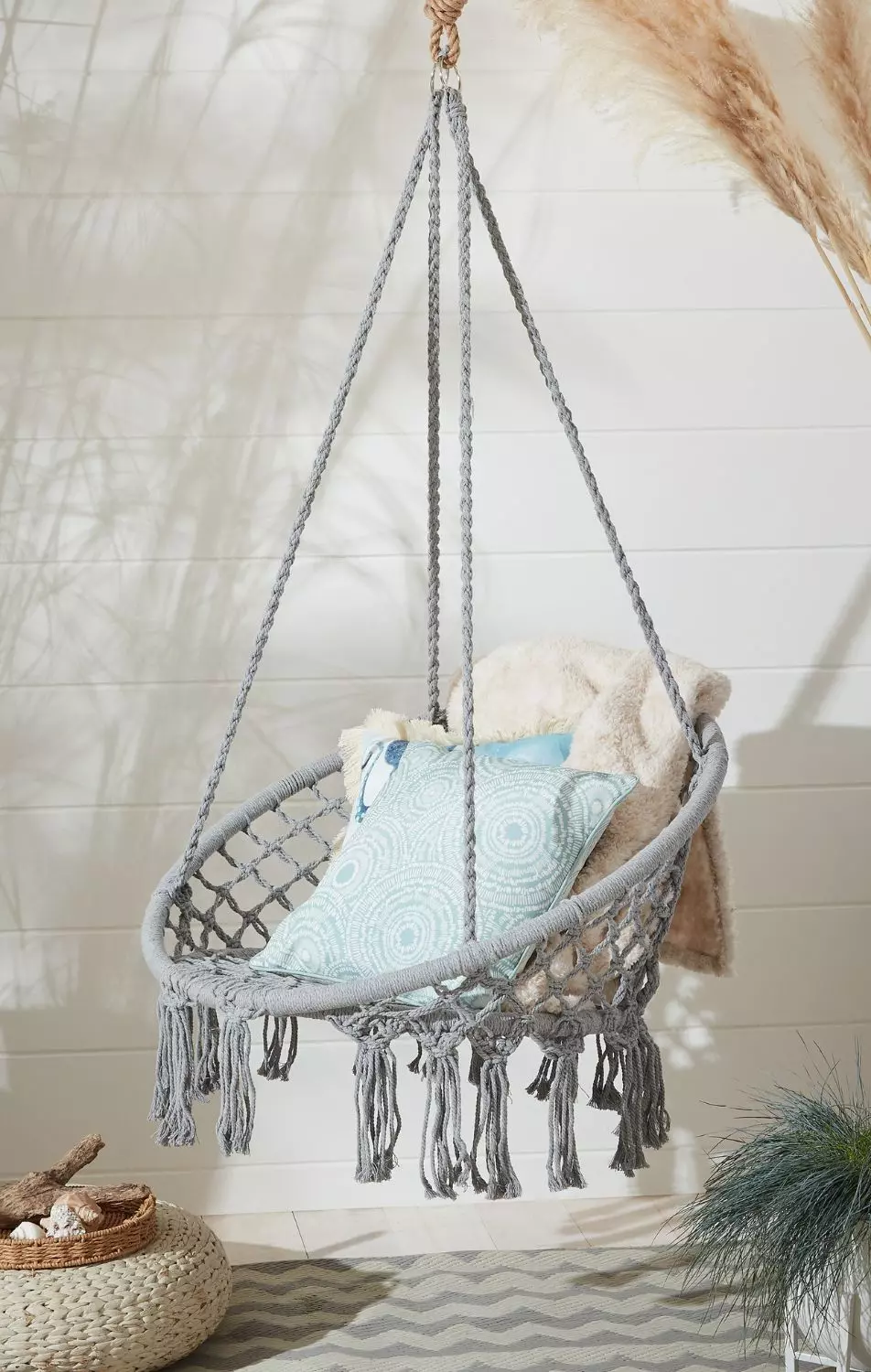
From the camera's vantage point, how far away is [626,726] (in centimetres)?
196

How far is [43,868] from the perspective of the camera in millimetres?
2551

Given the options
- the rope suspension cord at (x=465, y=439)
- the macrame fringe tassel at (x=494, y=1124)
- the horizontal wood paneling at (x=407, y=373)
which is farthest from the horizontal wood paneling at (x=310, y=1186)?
the horizontal wood paneling at (x=407, y=373)

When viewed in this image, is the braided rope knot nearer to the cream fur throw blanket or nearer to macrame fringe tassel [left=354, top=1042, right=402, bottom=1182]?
the cream fur throw blanket

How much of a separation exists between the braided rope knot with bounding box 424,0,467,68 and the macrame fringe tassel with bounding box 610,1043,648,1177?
1235 mm

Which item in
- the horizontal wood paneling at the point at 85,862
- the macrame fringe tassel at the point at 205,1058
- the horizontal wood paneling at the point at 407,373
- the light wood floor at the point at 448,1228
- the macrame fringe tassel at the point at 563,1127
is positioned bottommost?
the light wood floor at the point at 448,1228

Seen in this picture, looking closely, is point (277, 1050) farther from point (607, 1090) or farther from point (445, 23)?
point (445, 23)

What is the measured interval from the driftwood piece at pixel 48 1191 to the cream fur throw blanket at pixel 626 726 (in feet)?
2.78

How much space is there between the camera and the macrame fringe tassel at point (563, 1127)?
166cm

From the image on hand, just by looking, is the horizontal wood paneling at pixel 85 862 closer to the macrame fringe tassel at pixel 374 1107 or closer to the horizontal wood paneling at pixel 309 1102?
the horizontal wood paneling at pixel 309 1102

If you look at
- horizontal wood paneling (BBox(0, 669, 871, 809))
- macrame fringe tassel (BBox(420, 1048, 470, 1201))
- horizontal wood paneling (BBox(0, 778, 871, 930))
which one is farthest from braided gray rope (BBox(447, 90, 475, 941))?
horizontal wood paneling (BBox(0, 778, 871, 930))

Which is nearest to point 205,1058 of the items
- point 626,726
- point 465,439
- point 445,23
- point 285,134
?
point 626,726

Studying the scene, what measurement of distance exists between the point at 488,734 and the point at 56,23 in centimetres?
146

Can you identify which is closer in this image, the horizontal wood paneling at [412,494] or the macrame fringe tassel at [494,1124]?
the macrame fringe tassel at [494,1124]

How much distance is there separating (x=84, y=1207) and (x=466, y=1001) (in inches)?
30.3
